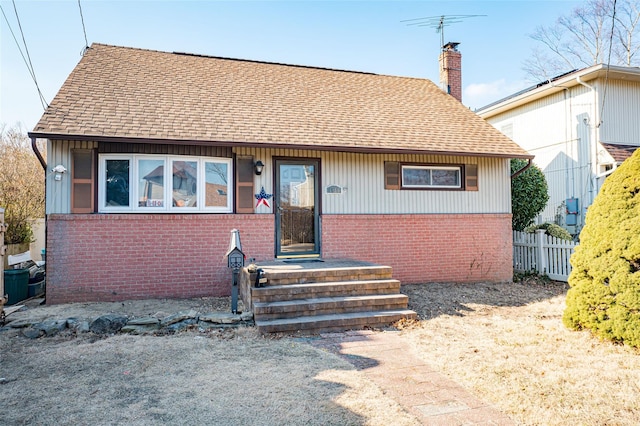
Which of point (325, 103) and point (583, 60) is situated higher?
point (583, 60)

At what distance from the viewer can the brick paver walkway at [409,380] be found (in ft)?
11.1

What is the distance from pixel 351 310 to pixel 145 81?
736 centimetres

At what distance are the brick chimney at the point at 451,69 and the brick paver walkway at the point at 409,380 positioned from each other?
32.3 feet

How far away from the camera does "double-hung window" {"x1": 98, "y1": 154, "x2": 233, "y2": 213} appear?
25.4 ft

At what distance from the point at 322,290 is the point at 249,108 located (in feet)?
16.3

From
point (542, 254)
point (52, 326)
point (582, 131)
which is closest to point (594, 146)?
point (582, 131)

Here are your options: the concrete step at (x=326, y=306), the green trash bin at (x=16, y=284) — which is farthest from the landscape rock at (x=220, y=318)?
the green trash bin at (x=16, y=284)

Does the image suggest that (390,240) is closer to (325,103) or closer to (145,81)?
(325,103)

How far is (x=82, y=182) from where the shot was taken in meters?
7.48

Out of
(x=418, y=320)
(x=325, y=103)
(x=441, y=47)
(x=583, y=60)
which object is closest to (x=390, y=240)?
(x=418, y=320)

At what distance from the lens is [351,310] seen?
A: 21.3 ft

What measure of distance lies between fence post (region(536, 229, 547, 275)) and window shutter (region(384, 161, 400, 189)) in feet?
14.3

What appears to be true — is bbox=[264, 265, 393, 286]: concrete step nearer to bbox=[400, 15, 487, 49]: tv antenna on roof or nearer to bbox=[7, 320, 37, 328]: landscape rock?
bbox=[7, 320, 37, 328]: landscape rock

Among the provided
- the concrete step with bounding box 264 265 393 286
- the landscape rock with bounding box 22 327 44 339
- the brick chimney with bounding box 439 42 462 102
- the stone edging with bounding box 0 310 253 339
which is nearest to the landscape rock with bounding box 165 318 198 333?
the stone edging with bounding box 0 310 253 339
